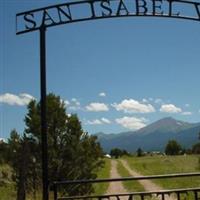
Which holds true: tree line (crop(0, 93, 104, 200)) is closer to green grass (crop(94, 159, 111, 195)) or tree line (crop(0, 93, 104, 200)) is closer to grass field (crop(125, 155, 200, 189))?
green grass (crop(94, 159, 111, 195))

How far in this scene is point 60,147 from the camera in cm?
1836

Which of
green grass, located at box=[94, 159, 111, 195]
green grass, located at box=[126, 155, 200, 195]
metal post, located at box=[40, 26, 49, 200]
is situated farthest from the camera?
green grass, located at box=[126, 155, 200, 195]

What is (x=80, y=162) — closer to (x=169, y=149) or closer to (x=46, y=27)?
(x=46, y=27)

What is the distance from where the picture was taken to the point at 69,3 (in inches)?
382

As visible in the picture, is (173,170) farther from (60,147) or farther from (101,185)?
(60,147)

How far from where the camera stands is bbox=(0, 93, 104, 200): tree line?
17609mm

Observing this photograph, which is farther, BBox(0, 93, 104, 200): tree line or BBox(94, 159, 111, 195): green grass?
BBox(94, 159, 111, 195): green grass

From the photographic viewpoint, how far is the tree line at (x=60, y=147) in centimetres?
1761

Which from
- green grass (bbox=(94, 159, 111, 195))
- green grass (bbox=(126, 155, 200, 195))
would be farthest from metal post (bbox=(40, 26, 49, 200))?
green grass (bbox=(126, 155, 200, 195))

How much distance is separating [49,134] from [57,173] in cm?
139

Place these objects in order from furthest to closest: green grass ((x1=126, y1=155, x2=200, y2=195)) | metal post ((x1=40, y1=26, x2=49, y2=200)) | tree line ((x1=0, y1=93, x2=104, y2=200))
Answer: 1. green grass ((x1=126, y1=155, x2=200, y2=195))
2. tree line ((x1=0, y1=93, x2=104, y2=200))
3. metal post ((x1=40, y1=26, x2=49, y2=200))

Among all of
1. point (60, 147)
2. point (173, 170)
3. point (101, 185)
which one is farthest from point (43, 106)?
point (173, 170)

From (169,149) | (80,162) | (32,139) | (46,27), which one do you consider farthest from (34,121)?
(169,149)

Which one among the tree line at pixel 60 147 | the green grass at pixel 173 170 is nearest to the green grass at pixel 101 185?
the green grass at pixel 173 170
